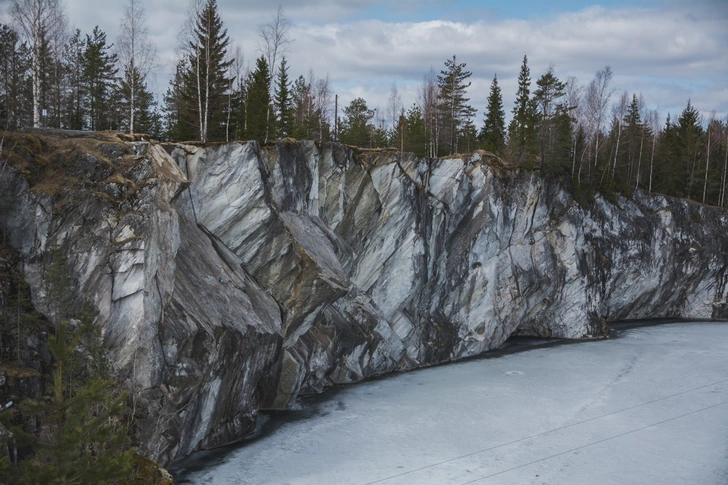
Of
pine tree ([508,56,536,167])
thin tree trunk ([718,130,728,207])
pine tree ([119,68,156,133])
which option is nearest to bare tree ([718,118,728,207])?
thin tree trunk ([718,130,728,207])

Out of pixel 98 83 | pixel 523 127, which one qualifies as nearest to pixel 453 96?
pixel 523 127

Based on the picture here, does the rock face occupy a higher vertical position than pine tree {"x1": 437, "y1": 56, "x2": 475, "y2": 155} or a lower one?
lower

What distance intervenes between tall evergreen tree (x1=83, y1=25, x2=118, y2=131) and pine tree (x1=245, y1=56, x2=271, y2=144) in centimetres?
775

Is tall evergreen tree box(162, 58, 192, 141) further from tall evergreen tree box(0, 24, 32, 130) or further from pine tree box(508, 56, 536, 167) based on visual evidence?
pine tree box(508, 56, 536, 167)

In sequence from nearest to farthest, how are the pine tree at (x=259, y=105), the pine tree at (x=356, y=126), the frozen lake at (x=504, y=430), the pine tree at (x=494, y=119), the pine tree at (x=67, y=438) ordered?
1. the pine tree at (x=67, y=438)
2. the frozen lake at (x=504, y=430)
3. the pine tree at (x=259, y=105)
4. the pine tree at (x=356, y=126)
5. the pine tree at (x=494, y=119)

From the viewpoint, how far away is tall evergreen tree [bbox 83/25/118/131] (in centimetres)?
3150

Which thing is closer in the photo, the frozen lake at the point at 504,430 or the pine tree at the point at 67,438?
the pine tree at the point at 67,438

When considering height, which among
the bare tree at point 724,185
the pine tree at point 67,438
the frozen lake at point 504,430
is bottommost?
the frozen lake at point 504,430

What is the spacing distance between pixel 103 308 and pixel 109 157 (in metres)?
4.31

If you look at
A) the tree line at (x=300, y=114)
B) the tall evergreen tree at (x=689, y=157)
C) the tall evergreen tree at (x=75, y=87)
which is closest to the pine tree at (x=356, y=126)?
the tree line at (x=300, y=114)

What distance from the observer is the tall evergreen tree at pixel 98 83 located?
3150cm

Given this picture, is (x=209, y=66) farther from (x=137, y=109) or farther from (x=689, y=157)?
(x=689, y=157)

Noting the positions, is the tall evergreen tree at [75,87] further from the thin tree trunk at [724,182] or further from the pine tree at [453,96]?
the thin tree trunk at [724,182]

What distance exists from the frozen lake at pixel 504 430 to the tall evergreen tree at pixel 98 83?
813 inches
